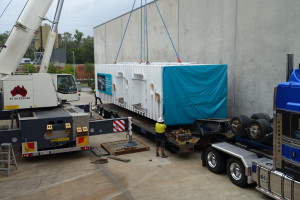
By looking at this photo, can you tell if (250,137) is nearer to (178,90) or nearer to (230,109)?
(178,90)

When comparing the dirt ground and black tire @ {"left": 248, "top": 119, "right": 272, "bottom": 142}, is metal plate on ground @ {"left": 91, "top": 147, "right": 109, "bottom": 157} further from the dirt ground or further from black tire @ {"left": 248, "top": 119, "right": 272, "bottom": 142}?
black tire @ {"left": 248, "top": 119, "right": 272, "bottom": 142}

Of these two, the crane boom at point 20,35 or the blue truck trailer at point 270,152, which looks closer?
the blue truck trailer at point 270,152

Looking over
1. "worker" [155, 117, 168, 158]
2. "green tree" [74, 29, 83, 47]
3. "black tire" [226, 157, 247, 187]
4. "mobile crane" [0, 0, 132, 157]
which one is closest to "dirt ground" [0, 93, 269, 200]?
"black tire" [226, 157, 247, 187]

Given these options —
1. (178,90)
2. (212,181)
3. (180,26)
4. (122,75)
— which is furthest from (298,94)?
(180,26)

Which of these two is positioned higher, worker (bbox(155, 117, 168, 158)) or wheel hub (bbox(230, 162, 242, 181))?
worker (bbox(155, 117, 168, 158))

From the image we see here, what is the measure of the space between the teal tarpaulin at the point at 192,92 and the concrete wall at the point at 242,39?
1.22 metres

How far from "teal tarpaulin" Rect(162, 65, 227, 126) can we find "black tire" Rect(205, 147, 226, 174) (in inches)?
86.7

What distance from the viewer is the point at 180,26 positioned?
57.7ft

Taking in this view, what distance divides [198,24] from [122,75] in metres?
4.71

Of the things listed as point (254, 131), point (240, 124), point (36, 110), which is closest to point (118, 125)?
point (36, 110)

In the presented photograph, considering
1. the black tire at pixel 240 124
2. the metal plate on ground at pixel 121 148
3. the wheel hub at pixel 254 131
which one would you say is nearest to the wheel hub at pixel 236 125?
the black tire at pixel 240 124

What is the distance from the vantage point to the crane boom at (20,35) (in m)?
11.3

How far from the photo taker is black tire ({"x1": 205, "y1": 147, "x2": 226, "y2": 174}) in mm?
9219

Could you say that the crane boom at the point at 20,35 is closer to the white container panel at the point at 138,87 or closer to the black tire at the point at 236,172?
the white container panel at the point at 138,87
